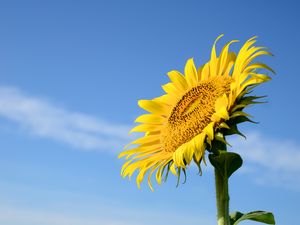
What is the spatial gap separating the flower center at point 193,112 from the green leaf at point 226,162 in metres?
0.77

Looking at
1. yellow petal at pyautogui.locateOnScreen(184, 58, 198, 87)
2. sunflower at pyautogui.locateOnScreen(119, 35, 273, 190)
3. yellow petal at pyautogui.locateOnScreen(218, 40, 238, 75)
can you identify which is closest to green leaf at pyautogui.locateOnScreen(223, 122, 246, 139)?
sunflower at pyautogui.locateOnScreen(119, 35, 273, 190)

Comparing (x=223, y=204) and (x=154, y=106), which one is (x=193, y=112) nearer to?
(x=154, y=106)

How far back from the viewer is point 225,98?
5895 mm

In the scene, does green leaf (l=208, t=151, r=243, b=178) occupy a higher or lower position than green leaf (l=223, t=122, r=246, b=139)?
lower

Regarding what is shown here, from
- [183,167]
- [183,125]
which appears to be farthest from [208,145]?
[183,125]

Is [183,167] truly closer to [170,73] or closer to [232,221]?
[232,221]

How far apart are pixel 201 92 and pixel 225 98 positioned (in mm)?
1039

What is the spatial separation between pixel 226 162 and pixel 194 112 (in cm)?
124

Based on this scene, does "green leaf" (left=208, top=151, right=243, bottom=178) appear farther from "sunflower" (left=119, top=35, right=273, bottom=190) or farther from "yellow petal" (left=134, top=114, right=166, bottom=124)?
"yellow petal" (left=134, top=114, right=166, bottom=124)

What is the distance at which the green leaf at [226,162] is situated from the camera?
548cm

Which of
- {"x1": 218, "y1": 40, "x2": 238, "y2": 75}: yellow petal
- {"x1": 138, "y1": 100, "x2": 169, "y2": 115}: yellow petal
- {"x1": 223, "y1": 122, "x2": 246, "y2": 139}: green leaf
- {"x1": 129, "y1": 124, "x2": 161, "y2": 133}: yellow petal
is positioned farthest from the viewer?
{"x1": 138, "y1": 100, "x2": 169, "y2": 115}: yellow petal

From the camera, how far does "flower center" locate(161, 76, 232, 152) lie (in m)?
6.40

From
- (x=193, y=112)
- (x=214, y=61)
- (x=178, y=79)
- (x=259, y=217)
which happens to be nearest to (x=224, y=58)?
(x=214, y=61)

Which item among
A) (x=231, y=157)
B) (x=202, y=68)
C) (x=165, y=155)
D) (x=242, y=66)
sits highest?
(x=202, y=68)
